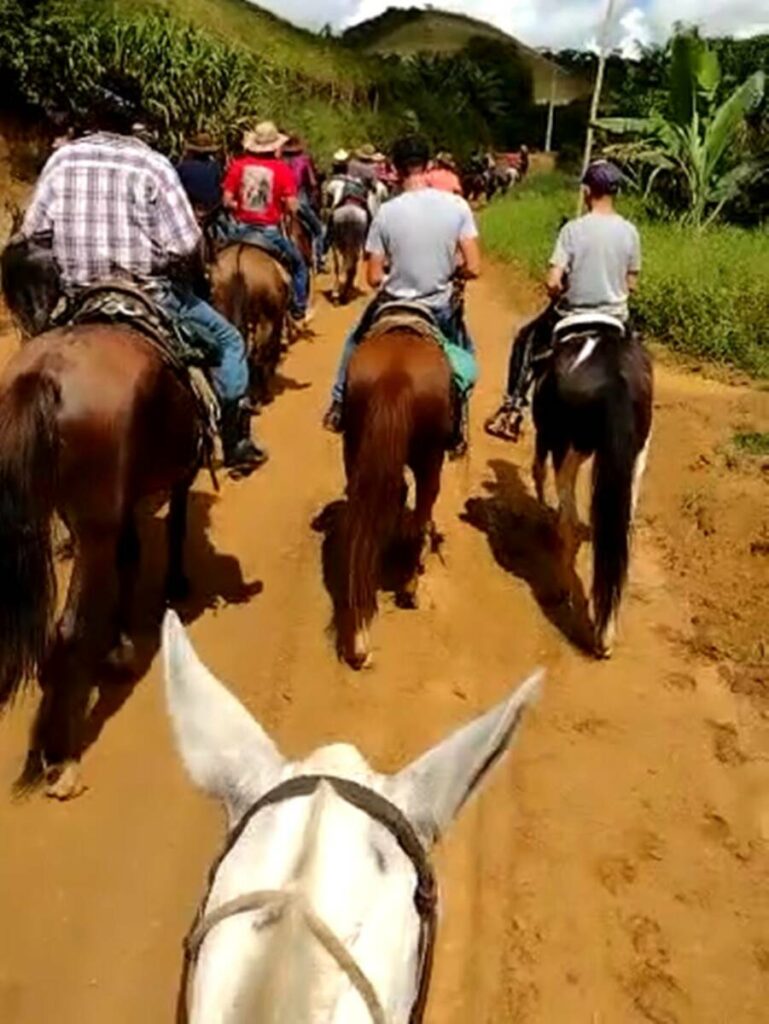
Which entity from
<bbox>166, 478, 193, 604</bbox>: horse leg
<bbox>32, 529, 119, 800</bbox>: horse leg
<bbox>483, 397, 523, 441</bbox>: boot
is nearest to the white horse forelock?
<bbox>32, 529, 119, 800</bbox>: horse leg

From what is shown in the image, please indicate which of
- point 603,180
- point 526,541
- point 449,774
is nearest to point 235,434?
point 526,541

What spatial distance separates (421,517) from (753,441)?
407cm

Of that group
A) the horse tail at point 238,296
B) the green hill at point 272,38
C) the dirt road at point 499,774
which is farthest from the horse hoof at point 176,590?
the green hill at point 272,38

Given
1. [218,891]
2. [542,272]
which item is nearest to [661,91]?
[542,272]

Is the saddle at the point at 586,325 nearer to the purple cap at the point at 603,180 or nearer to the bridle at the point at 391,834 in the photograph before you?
the purple cap at the point at 603,180

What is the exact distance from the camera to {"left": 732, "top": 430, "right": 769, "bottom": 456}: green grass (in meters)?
9.44

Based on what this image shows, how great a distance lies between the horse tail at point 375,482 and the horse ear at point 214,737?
3.35m

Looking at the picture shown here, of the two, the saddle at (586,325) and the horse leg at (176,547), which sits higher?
the saddle at (586,325)

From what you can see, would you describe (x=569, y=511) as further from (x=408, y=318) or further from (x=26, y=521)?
(x=26, y=521)

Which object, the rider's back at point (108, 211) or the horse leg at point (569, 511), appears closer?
the rider's back at point (108, 211)

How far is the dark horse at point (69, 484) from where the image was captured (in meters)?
4.55

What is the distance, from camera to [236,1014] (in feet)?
5.54

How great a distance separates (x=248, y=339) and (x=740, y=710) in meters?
5.20

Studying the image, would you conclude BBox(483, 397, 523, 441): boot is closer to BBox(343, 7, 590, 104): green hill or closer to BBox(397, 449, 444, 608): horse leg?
BBox(397, 449, 444, 608): horse leg
